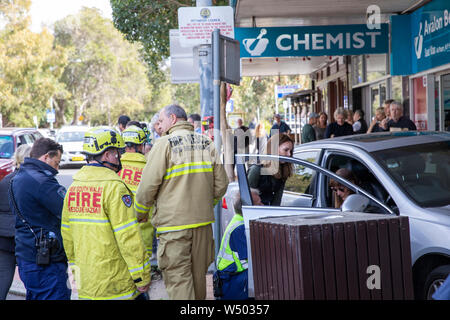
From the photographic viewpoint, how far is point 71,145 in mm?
24562

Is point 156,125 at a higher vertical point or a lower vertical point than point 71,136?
lower

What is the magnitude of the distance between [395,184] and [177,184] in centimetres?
176

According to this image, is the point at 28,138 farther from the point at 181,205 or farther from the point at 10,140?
the point at 181,205

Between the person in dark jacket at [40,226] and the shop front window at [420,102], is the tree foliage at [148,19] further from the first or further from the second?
the person in dark jacket at [40,226]

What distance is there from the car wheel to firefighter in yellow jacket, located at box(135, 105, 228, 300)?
1681mm

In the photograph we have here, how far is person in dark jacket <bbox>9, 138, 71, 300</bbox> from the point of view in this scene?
4.50m

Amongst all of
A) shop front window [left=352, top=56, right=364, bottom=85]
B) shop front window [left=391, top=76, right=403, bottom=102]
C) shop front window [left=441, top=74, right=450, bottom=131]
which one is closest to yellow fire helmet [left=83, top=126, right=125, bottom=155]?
shop front window [left=441, top=74, right=450, bottom=131]

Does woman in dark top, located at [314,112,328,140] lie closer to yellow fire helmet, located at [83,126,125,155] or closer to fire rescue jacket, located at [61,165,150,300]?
yellow fire helmet, located at [83,126,125,155]

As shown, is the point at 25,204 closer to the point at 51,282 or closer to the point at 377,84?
the point at 51,282

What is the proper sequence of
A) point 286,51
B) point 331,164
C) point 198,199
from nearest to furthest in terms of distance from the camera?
point 198,199, point 331,164, point 286,51

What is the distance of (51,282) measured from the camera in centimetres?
456

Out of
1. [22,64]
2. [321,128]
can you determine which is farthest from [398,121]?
[22,64]

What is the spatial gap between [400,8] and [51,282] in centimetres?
993
